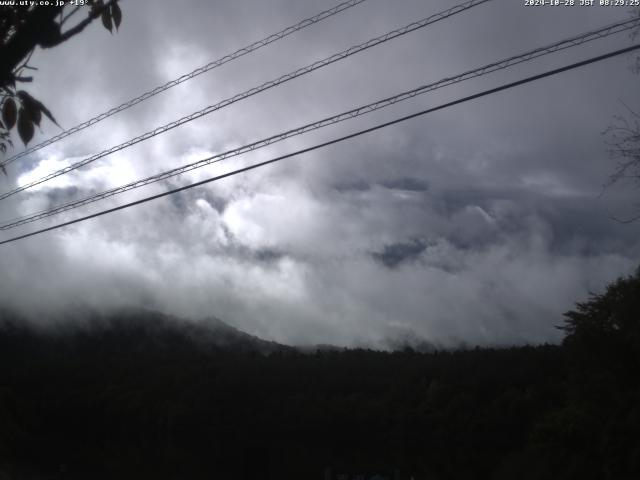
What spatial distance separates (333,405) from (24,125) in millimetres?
88248

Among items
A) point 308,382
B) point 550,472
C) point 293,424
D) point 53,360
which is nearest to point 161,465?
point 550,472

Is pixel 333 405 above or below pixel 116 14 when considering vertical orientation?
above

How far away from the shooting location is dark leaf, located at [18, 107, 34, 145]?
11.4 ft

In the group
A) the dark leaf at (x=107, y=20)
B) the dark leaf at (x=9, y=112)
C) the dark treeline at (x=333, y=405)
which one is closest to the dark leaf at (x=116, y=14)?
the dark leaf at (x=107, y=20)

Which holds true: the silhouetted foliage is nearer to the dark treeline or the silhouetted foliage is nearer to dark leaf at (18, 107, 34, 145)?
dark leaf at (18, 107, 34, 145)

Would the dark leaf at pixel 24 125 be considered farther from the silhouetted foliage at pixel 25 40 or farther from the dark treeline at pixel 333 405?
the dark treeline at pixel 333 405

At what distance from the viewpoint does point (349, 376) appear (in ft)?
315

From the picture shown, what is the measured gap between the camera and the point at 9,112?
11.5 ft

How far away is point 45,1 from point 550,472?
38.5 meters

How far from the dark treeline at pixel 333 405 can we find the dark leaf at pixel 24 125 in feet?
84.2

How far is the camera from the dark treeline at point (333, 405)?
33125 millimetres

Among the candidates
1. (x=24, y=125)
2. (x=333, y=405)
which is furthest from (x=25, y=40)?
A: (x=333, y=405)

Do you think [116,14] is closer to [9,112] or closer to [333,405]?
[9,112]

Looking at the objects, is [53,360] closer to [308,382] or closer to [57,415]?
[57,415]
